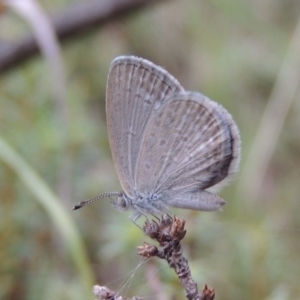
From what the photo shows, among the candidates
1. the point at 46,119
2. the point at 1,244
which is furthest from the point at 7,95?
the point at 1,244

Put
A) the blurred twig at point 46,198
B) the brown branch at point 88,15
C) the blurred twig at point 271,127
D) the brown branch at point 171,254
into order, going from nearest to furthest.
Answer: the brown branch at point 171,254 < the blurred twig at point 46,198 < the blurred twig at point 271,127 < the brown branch at point 88,15

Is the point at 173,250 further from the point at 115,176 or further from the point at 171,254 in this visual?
the point at 115,176

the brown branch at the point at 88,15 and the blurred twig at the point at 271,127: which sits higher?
the brown branch at the point at 88,15

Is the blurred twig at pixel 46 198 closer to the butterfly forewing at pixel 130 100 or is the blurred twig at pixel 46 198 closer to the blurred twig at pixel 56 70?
the blurred twig at pixel 56 70

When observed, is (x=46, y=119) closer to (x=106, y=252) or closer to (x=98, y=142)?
(x=98, y=142)

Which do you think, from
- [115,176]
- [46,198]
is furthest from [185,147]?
[115,176]

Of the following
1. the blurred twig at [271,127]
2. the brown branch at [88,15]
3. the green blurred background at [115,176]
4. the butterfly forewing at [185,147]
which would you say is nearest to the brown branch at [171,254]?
the green blurred background at [115,176]
